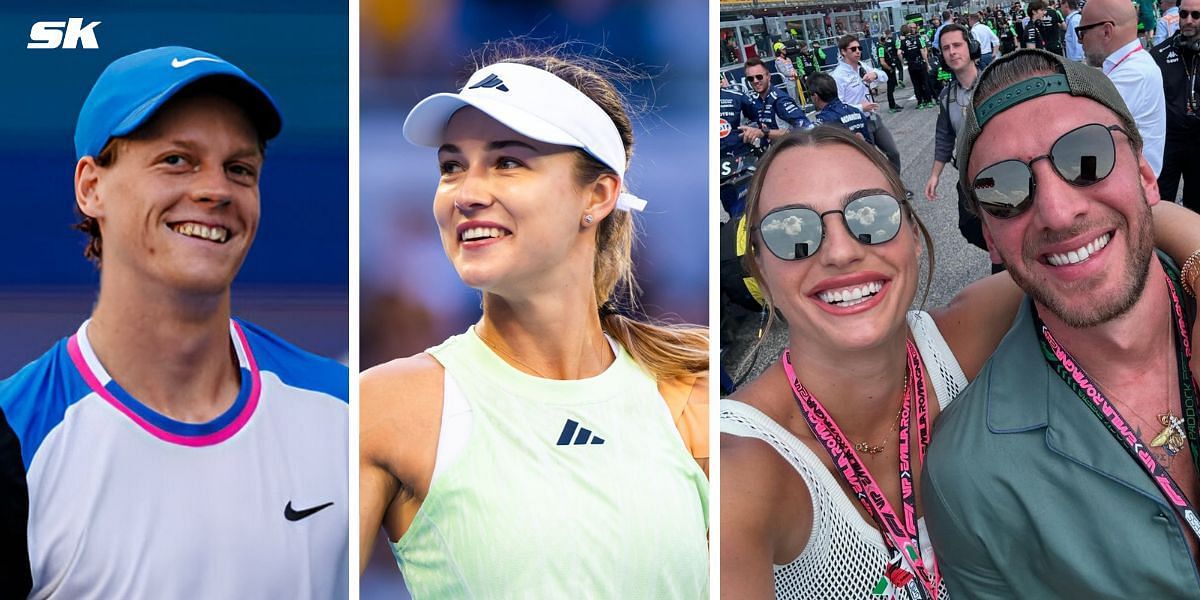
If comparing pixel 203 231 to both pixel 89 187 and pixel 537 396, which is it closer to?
pixel 89 187

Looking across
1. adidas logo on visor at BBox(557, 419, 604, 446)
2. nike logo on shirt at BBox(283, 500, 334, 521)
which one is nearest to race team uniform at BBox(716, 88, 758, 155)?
adidas logo on visor at BBox(557, 419, 604, 446)

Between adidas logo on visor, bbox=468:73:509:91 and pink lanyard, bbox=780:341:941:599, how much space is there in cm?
127

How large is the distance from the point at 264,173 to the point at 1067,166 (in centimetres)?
236

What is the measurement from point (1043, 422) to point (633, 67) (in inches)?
63.5

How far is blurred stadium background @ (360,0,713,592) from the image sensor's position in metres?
3.21

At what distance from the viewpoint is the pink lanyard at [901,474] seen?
2.97 metres

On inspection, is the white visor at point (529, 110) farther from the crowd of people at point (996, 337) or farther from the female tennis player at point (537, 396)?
the crowd of people at point (996, 337)

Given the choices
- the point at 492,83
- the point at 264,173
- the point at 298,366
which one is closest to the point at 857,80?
the point at 492,83

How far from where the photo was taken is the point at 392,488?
320 centimetres

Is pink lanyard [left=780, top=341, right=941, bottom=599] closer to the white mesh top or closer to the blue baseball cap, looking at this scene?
the white mesh top

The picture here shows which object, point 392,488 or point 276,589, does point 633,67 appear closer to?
point 392,488

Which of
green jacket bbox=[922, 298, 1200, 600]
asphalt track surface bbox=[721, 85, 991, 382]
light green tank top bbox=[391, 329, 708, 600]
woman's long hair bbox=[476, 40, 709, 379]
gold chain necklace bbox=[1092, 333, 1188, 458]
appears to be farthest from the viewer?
woman's long hair bbox=[476, 40, 709, 379]

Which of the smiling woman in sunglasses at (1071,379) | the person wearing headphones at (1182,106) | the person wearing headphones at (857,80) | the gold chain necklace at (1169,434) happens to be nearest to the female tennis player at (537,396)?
the person wearing headphones at (857,80)

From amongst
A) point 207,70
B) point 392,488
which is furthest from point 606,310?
point 207,70
